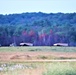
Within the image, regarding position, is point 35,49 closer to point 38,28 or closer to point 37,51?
point 37,51

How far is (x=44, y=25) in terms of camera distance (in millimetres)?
18812

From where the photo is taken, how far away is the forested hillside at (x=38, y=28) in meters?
16.1

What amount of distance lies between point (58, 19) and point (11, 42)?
10.6 feet

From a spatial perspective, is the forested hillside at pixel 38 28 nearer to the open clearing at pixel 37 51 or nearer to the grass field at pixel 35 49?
the grass field at pixel 35 49

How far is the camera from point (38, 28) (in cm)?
1886

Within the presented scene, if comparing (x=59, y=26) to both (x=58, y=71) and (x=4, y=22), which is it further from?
(x=58, y=71)

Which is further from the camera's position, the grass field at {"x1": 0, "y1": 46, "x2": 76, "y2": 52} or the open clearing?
the grass field at {"x1": 0, "y1": 46, "x2": 76, "y2": 52}

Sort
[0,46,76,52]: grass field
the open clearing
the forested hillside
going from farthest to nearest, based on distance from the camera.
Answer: the forested hillside, [0,46,76,52]: grass field, the open clearing

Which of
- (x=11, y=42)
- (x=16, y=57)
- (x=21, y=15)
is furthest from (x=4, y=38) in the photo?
(x=16, y=57)

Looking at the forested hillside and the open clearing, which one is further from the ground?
the forested hillside

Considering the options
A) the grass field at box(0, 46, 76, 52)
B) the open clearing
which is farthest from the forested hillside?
the open clearing

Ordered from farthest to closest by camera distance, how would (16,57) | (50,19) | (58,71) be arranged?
(50,19) → (16,57) → (58,71)

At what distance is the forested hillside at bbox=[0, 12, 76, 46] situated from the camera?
52.7ft

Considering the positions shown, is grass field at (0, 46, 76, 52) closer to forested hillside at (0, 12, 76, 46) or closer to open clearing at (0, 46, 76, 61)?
open clearing at (0, 46, 76, 61)
